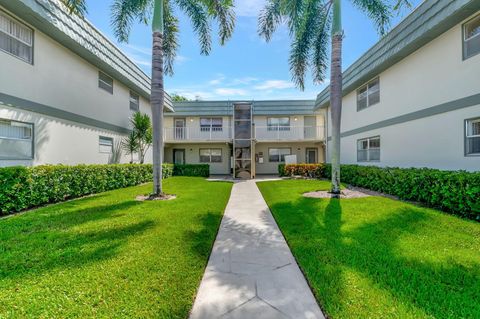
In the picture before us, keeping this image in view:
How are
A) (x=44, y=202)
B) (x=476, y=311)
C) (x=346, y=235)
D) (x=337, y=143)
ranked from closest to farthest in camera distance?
(x=476, y=311)
(x=346, y=235)
(x=44, y=202)
(x=337, y=143)

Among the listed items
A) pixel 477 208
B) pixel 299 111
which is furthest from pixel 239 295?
pixel 299 111

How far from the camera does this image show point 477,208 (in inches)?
221

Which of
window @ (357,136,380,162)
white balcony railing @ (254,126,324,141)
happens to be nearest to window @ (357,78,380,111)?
window @ (357,136,380,162)

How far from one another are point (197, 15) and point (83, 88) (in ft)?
19.5

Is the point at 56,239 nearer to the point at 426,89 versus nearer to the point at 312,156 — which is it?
the point at 426,89

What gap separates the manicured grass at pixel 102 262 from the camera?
2.55 meters

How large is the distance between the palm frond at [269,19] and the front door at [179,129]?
41.9 ft

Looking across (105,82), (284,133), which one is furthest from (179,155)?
(105,82)

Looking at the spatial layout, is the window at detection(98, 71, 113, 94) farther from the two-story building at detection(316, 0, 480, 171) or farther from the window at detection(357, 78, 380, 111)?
the window at detection(357, 78, 380, 111)

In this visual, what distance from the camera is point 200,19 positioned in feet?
35.0

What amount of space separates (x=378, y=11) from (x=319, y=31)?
2.55 metres

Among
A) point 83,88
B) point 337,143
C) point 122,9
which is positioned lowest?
point 337,143

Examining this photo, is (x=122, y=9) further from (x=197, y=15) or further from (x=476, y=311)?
(x=476, y=311)

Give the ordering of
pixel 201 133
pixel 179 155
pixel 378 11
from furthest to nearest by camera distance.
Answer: pixel 179 155, pixel 201 133, pixel 378 11
